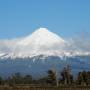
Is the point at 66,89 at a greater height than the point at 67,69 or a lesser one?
lesser

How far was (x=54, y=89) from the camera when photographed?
83.7m

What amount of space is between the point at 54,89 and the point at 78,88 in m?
4.33

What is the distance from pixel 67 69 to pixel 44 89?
37615 millimetres

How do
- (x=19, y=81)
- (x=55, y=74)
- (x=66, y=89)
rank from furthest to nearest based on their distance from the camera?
(x=19, y=81), (x=55, y=74), (x=66, y=89)

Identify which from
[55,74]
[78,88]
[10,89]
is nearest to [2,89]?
[10,89]

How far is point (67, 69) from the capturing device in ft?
393

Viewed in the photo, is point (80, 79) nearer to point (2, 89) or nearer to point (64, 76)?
point (64, 76)

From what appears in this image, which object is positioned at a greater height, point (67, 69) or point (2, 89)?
point (67, 69)

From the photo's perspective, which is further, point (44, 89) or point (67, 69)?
point (67, 69)

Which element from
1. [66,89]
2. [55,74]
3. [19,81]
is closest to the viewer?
[66,89]

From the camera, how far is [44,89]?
271ft

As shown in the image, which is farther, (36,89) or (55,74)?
(55,74)

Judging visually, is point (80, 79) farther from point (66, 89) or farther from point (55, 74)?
point (66, 89)

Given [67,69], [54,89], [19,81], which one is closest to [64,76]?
[67,69]
